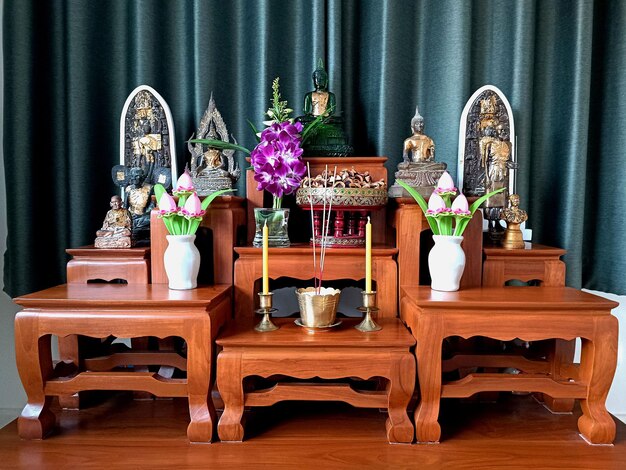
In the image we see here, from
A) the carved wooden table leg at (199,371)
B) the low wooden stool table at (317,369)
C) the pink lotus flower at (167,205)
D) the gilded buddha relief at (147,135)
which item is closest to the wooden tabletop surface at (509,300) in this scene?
the low wooden stool table at (317,369)

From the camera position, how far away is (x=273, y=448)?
105 centimetres

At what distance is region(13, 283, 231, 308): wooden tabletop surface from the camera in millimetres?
1060

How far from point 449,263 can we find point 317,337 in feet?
1.25

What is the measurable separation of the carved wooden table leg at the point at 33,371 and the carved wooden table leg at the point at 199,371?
1.13 ft

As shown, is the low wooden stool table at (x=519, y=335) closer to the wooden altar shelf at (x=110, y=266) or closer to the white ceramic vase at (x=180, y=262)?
the white ceramic vase at (x=180, y=262)

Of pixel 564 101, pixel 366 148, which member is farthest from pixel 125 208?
pixel 564 101

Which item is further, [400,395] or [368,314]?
[368,314]

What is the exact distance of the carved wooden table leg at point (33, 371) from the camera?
1.06 meters

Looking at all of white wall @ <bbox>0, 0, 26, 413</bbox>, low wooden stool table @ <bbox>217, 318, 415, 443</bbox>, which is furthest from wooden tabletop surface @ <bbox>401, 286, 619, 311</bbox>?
white wall @ <bbox>0, 0, 26, 413</bbox>

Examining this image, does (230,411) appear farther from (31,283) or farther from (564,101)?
(564,101)

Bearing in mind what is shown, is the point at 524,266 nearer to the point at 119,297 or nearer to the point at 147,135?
the point at 119,297

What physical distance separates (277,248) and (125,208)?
49cm

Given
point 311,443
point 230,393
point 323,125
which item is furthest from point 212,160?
point 311,443

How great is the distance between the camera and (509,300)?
1.07 m
